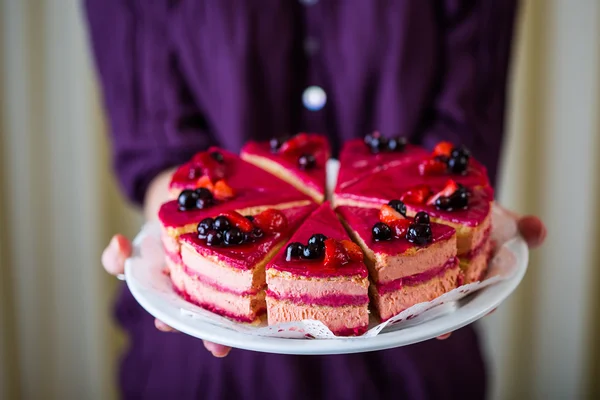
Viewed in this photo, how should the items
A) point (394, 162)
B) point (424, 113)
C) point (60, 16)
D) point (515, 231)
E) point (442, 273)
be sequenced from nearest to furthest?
point (442, 273) → point (515, 231) → point (394, 162) → point (424, 113) → point (60, 16)

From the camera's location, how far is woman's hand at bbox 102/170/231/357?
1.35 metres

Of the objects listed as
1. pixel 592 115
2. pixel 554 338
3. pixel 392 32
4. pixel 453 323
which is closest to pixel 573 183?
pixel 592 115

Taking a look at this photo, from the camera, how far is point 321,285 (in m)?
1.31

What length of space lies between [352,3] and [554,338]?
2.13 meters

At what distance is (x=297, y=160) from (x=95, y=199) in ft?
4.84

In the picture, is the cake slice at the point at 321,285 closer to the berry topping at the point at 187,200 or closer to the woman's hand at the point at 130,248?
the woman's hand at the point at 130,248

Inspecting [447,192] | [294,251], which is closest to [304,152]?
[447,192]

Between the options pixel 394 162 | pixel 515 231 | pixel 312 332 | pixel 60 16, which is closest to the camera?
pixel 312 332

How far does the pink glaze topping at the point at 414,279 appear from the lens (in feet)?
4.50

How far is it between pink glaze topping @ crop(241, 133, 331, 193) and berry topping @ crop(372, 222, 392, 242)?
0.40 metres

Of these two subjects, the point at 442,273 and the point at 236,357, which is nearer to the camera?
the point at 442,273

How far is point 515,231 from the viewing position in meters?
1.68

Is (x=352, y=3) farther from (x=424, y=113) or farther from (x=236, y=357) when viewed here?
(x=236, y=357)

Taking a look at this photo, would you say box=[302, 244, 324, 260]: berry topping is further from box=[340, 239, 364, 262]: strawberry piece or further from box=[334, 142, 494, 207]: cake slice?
box=[334, 142, 494, 207]: cake slice
